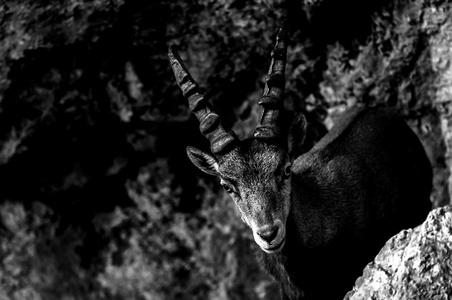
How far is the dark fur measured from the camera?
8.52 meters

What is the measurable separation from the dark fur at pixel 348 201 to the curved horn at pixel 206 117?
971 millimetres

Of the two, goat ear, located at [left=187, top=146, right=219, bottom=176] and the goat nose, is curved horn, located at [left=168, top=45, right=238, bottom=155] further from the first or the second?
the goat nose

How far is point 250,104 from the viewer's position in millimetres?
11141

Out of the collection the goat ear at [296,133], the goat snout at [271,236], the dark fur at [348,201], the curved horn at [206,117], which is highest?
the curved horn at [206,117]

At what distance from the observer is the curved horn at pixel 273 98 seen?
8.01 metres

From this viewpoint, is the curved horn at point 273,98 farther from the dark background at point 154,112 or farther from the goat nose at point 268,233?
the dark background at point 154,112

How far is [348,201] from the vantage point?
8.91 m

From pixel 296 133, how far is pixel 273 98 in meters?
0.49

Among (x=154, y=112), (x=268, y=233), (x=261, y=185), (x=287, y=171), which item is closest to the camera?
(x=268, y=233)

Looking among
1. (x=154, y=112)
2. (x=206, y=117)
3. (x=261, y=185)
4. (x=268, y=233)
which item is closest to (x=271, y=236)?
(x=268, y=233)

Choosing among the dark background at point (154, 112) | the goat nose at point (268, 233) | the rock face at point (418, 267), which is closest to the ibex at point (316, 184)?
the goat nose at point (268, 233)

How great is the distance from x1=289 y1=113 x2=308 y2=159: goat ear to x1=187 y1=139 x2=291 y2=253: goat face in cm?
29

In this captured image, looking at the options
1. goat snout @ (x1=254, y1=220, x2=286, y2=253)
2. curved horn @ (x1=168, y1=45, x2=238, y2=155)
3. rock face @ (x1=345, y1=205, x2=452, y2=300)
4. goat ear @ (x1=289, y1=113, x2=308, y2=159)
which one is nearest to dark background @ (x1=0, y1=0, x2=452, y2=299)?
goat ear @ (x1=289, y1=113, x2=308, y2=159)

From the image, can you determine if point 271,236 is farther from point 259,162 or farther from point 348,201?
point 348,201
